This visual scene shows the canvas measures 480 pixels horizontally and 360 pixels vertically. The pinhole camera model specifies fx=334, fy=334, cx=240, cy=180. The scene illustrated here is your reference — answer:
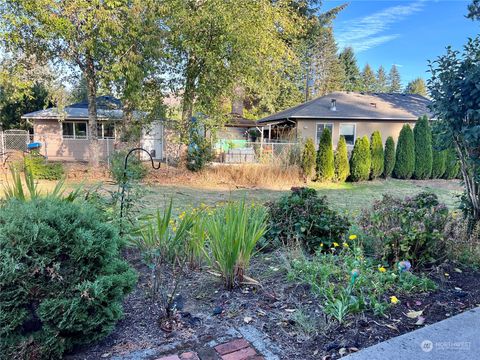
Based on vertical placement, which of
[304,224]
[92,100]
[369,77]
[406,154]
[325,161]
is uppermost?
[369,77]

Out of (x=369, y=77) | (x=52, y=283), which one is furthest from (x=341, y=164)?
(x=369, y=77)

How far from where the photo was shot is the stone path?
1648 mm

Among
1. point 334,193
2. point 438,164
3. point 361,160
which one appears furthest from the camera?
point 438,164

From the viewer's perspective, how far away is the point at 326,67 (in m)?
33.2

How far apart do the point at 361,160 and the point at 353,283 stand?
10.3 meters

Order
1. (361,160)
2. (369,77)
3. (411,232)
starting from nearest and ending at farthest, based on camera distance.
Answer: (411,232) < (361,160) < (369,77)

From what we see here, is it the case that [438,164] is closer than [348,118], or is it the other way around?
[438,164]

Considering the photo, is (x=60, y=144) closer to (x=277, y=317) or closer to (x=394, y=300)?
(x=277, y=317)

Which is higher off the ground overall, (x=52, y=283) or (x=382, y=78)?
(x=382, y=78)

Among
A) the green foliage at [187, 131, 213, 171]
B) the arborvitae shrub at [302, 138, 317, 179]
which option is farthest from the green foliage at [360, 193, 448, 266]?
the green foliage at [187, 131, 213, 171]

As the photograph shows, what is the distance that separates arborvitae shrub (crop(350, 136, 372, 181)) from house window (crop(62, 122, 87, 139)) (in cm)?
1369

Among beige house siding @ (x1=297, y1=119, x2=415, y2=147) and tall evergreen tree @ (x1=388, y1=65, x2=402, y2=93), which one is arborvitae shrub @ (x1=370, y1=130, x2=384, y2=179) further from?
tall evergreen tree @ (x1=388, y1=65, x2=402, y2=93)

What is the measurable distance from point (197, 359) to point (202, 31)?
10158 millimetres

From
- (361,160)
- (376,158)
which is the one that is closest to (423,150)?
(376,158)
